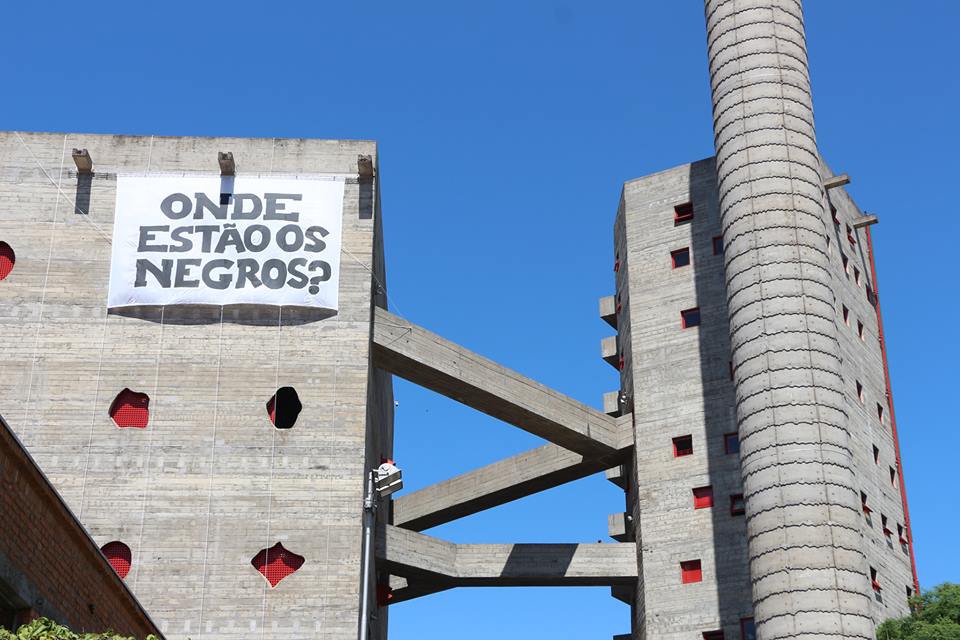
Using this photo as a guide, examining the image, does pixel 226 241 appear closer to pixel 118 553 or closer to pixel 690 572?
Result: pixel 118 553

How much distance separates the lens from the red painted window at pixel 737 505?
4103 centimetres

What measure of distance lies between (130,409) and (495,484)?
14649 mm

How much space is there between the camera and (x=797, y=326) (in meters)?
37.9

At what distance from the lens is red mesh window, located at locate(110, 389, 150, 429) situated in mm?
37781

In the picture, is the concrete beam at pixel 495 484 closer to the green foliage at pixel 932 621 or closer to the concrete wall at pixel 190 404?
the concrete wall at pixel 190 404

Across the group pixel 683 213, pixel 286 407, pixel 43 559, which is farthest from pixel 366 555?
pixel 683 213

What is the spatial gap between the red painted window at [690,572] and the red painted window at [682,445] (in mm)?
3682

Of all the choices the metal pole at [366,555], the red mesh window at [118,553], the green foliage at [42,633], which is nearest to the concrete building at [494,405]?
the red mesh window at [118,553]

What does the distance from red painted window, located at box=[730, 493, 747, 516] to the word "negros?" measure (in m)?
14.9

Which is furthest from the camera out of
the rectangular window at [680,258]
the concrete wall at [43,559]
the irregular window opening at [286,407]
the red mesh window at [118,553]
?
the rectangular window at [680,258]

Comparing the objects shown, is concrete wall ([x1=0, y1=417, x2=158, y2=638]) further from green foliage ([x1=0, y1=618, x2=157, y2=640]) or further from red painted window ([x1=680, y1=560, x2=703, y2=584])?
red painted window ([x1=680, y1=560, x2=703, y2=584])

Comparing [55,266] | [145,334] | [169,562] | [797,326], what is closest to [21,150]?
[55,266]

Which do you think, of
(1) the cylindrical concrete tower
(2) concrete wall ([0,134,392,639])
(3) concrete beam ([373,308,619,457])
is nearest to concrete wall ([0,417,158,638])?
(2) concrete wall ([0,134,392,639])

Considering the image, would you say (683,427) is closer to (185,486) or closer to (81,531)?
(185,486)
